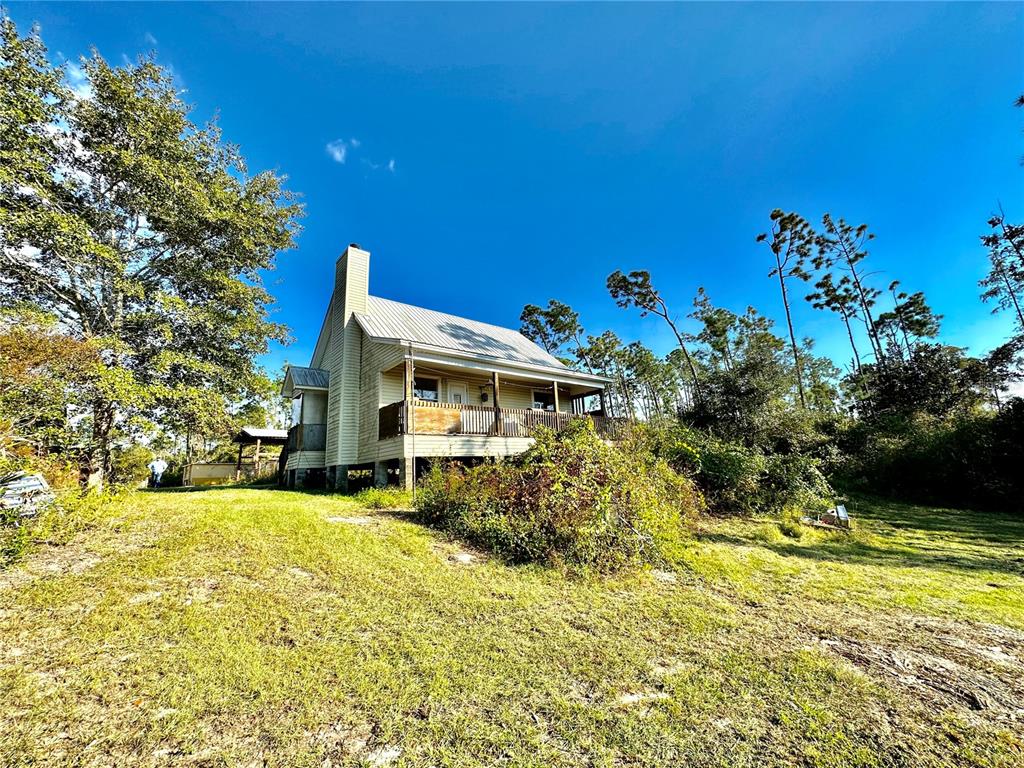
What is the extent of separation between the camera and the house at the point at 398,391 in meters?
11.7

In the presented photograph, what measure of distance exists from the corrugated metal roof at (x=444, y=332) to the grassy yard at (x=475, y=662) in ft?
28.3

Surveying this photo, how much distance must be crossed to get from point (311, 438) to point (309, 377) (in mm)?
2381

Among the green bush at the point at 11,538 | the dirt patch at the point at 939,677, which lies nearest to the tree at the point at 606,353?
the dirt patch at the point at 939,677

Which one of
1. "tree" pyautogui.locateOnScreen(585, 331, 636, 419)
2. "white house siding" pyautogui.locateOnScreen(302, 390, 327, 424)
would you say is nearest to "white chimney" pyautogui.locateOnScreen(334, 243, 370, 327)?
"white house siding" pyautogui.locateOnScreen(302, 390, 327, 424)

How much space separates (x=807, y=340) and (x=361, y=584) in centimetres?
3543

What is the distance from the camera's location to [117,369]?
928cm

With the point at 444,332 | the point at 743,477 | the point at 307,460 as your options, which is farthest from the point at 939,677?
the point at 307,460

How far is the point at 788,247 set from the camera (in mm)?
26469

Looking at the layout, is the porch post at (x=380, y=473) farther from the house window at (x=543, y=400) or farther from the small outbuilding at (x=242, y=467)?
the small outbuilding at (x=242, y=467)

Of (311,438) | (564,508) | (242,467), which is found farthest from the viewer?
(242,467)

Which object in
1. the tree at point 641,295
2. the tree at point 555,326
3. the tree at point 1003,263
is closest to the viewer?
the tree at point 1003,263

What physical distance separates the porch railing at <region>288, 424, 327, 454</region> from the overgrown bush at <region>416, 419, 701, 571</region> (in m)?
9.41

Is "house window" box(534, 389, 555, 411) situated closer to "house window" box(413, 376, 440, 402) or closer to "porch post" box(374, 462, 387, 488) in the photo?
"house window" box(413, 376, 440, 402)

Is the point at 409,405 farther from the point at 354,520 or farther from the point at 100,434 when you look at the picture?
the point at 100,434
